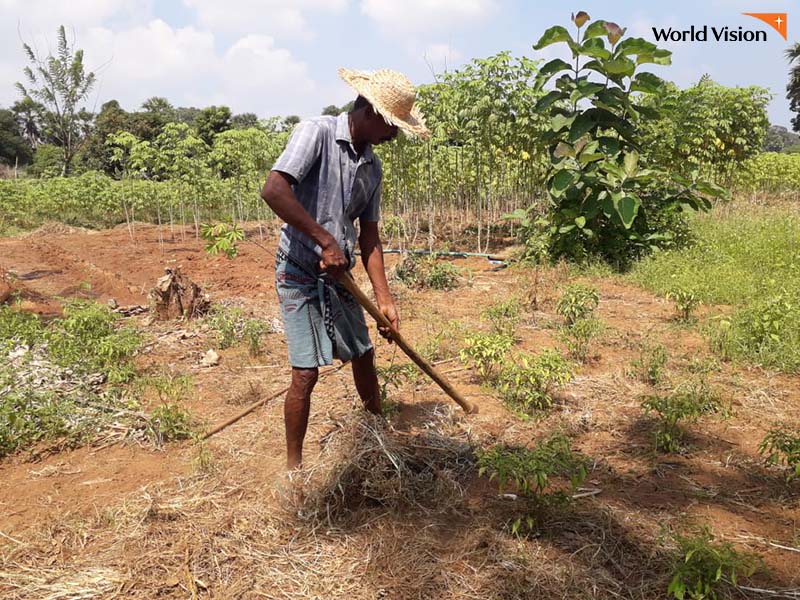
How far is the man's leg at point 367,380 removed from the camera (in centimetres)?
277

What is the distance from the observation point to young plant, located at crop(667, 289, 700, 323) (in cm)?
474

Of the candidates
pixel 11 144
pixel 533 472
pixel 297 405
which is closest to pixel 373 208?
pixel 297 405

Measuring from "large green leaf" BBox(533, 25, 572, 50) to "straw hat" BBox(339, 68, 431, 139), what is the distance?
5033 millimetres

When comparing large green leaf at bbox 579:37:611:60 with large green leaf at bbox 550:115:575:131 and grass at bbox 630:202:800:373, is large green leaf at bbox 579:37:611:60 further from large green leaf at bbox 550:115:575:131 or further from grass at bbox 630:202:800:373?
grass at bbox 630:202:800:373

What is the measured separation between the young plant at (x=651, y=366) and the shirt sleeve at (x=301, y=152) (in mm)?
2554

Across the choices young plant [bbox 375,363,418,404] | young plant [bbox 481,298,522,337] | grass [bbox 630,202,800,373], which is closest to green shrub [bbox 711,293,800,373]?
grass [bbox 630,202,800,373]

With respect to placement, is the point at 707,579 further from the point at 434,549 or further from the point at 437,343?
the point at 437,343

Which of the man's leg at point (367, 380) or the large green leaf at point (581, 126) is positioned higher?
the large green leaf at point (581, 126)

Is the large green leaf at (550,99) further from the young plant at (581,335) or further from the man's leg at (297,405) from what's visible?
the man's leg at (297,405)

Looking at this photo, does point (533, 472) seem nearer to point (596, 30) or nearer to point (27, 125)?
point (596, 30)

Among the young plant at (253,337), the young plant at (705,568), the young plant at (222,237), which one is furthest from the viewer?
the young plant at (253,337)

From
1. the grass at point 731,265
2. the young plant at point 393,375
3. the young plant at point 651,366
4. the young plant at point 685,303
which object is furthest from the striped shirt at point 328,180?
the grass at point 731,265

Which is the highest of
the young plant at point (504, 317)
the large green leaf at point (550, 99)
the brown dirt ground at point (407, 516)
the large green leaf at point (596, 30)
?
the large green leaf at point (596, 30)

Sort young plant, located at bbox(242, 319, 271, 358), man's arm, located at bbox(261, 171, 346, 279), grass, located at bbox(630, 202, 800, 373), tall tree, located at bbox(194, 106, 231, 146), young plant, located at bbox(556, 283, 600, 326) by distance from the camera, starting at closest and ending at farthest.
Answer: man's arm, located at bbox(261, 171, 346, 279)
grass, located at bbox(630, 202, 800, 373)
young plant, located at bbox(242, 319, 271, 358)
young plant, located at bbox(556, 283, 600, 326)
tall tree, located at bbox(194, 106, 231, 146)
